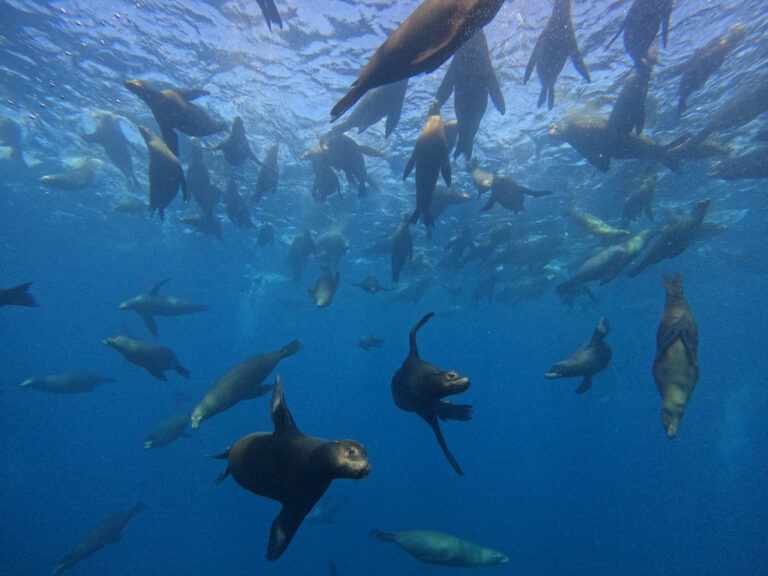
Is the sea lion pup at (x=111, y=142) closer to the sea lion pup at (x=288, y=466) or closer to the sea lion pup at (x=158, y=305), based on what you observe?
the sea lion pup at (x=158, y=305)

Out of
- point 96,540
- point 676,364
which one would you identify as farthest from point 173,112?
point 96,540

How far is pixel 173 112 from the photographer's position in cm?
470

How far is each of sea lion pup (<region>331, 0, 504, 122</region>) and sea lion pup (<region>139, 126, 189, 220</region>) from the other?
410 centimetres

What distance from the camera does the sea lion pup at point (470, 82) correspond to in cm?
436

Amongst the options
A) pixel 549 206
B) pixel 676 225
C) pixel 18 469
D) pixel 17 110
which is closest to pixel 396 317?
pixel 549 206

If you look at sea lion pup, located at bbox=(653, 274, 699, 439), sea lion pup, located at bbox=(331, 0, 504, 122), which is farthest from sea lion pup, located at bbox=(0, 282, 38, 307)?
sea lion pup, located at bbox=(653, 274, 699, 439)

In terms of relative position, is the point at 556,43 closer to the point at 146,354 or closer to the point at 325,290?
the point at 325,290

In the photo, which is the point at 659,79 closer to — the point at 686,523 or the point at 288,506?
the point at 288,506

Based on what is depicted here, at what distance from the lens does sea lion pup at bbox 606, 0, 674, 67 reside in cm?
546

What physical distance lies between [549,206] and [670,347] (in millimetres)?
16815

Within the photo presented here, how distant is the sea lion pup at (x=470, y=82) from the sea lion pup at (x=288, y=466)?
14.4 feet

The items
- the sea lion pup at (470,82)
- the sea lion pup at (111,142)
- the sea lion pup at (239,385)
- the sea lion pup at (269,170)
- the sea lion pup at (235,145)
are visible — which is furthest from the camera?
the sea lion pup at (111,142)

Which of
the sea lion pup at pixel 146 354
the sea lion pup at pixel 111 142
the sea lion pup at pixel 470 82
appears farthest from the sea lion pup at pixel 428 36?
the sea lion pup at pixel 111 142

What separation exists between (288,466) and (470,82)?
A: 471cm
